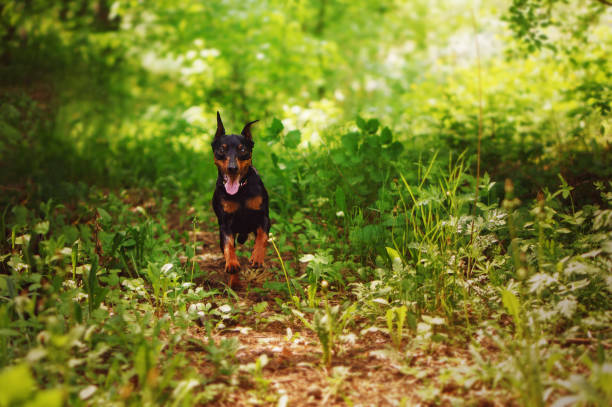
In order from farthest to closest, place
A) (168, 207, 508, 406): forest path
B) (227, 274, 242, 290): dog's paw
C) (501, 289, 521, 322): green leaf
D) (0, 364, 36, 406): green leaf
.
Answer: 1. (227, 274, 242, 290): dog's paw
2. (501, 289, 521, 322): green leaf
3. (168, 207, 508, 406): forest path
4. (0, 364, 36, 406): green leaf

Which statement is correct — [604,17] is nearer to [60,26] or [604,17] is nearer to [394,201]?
[394,201]

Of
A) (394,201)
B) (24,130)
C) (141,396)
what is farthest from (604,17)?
(24,130)

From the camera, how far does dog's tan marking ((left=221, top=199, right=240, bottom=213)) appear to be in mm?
3533

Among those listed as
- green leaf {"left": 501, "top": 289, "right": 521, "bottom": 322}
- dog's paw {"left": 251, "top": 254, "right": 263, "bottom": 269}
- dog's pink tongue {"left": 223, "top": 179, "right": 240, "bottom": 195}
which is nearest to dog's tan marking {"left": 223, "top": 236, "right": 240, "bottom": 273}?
dog's paw {"left": 251, "top": 254, "right": 263, "bottom": 269}

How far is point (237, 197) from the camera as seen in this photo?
11.6ft

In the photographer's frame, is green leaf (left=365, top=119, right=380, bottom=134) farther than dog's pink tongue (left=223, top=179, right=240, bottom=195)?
Yes

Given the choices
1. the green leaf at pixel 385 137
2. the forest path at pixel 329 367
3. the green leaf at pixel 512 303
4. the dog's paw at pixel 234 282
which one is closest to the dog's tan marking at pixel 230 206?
the dog's paw at pixel 234 282

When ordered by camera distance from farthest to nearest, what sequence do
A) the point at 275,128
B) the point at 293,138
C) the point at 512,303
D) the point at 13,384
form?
the point at 293,138 → the point at 275,128 → the point at 512,303 → the point at 13,384

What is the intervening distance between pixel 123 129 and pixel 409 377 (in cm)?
986

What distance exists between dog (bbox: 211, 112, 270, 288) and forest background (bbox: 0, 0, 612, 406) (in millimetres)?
282

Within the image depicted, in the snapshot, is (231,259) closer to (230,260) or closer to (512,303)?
(230,260)

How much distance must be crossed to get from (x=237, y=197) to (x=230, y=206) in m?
0.09

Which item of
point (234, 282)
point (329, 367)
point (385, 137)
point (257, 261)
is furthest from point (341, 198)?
point (329, 367)

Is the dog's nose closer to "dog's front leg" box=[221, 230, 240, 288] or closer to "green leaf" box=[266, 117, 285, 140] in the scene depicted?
"dog's front leg" box=[221, 230, 240, 288]
